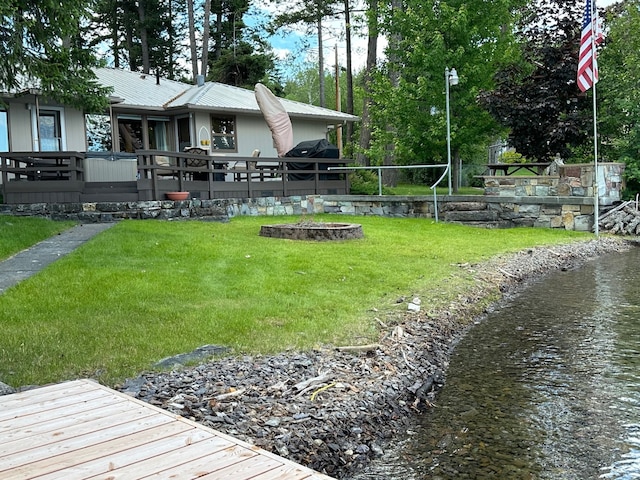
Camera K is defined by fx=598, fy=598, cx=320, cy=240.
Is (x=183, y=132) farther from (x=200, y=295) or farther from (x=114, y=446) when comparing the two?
(x=114, y=446)

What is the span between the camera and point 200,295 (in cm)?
586

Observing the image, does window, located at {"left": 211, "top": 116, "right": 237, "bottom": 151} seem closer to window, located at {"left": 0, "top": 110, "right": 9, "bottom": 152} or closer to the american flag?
window, located at {"left": 0, "top": 110, "right": 9, "bottom": 152}

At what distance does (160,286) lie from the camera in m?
6.09

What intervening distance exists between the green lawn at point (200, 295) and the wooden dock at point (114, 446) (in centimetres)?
80

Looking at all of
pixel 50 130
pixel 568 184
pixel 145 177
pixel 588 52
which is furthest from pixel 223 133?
pixel 588 52

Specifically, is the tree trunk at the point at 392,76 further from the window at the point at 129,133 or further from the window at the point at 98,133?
the window at the point at 98,133

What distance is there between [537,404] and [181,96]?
16.3 meters

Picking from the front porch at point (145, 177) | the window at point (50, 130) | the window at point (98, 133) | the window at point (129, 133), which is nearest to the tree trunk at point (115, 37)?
the window at point (129, 133)

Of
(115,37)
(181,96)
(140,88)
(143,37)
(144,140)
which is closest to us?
(144,140)

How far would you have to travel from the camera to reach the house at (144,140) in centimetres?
1259

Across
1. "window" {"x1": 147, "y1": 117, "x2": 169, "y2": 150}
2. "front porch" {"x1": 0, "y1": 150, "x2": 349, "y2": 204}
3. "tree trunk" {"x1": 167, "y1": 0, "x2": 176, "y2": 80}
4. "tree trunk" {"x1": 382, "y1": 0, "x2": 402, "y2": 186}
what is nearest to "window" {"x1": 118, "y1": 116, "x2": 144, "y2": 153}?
"window" {"x1": 147, "y1": 117, "x2": 169, "y2": 150}

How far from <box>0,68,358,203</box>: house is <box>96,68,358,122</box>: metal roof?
37 millimetres

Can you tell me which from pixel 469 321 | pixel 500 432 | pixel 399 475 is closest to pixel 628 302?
pixel 469 321

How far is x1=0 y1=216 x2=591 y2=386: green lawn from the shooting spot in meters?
4.28
